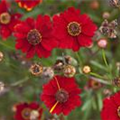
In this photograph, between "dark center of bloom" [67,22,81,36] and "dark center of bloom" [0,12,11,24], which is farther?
"dark center of bloom" [0,12,11,24]

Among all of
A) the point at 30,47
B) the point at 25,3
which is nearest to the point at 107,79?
the point at 30,47

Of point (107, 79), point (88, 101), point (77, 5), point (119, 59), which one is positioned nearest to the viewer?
point (107, 79)

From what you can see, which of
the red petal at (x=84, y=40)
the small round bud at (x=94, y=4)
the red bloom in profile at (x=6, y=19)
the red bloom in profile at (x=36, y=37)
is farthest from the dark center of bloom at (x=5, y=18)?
the small round bud at (x=94, y=4)

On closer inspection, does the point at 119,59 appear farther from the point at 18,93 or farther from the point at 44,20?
the point at 44,20

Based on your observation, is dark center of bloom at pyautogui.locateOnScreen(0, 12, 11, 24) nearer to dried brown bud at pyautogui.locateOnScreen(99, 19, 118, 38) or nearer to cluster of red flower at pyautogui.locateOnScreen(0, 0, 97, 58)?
cluster of red flower at pyautogui.locateOnScreen(0, 0, 97, 58)

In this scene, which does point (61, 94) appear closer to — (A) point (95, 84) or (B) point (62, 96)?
(B) point (62, 96)

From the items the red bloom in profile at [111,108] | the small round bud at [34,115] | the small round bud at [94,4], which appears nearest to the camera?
the red bloom in profile at [111,108]

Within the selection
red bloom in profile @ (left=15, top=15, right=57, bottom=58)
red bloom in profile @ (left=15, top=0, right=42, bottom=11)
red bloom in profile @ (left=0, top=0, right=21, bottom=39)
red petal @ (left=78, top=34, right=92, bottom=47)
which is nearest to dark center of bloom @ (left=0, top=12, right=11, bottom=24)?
red bloom in profile @ (left=0, top=0, right=21, bottom=39)

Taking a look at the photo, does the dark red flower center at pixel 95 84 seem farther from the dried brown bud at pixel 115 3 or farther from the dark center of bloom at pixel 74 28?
the dried brown bud at pixel 115 3
